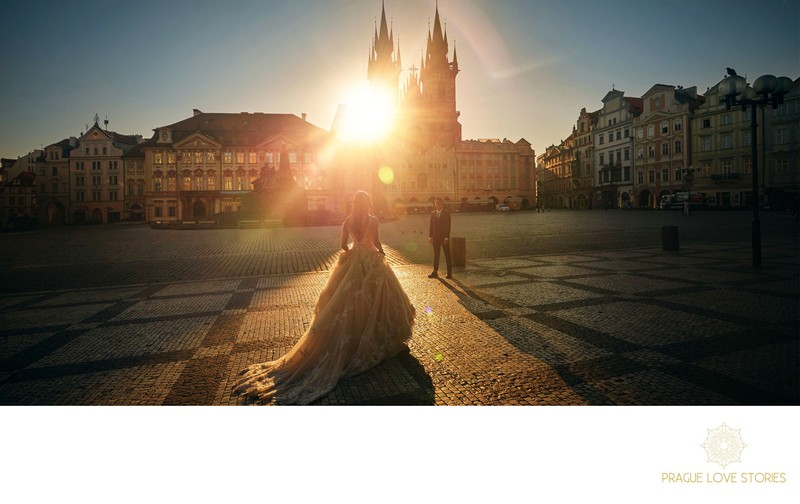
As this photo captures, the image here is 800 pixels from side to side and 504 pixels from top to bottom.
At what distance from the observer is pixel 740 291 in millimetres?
7504

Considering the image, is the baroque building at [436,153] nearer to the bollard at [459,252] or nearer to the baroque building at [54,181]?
the baroque building at [54,181]

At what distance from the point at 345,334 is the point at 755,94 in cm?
1110

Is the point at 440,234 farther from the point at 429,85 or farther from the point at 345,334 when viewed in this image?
the point at 429,85

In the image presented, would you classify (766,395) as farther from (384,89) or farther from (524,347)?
(384,89)

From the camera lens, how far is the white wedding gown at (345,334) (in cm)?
387

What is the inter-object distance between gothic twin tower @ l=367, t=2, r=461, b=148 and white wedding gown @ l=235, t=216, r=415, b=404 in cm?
8389

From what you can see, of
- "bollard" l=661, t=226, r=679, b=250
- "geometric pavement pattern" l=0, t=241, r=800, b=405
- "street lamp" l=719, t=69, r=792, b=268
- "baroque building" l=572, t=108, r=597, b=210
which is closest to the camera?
"geometric pavement pattern" l=0, t=241, r=800, b=405

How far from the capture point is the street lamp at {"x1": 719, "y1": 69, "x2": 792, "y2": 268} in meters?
9.41

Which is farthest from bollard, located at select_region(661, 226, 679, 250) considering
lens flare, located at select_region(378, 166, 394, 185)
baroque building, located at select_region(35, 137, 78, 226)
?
lens flare, located at select_region(378, 166, 394, 185)

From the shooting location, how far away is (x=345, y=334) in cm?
428

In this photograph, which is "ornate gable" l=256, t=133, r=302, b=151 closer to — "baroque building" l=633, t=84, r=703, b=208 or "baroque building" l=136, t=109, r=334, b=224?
"baroque building" l=136, t=109, r=334, b=224
